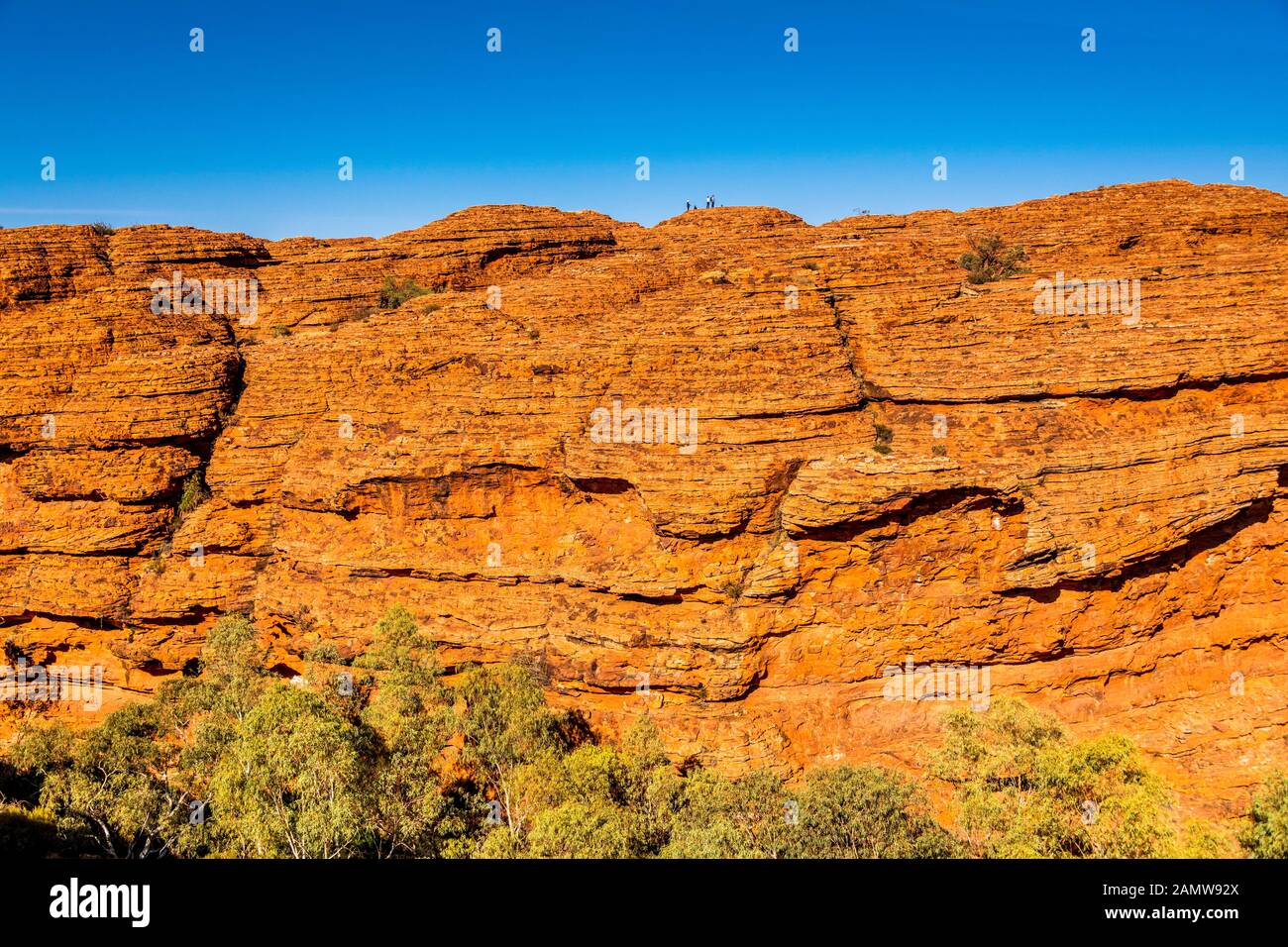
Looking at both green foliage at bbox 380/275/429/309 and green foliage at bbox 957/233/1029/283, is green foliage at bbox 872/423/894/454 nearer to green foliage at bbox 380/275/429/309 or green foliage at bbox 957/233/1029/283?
green foliage at bbox 957/233/1029/283
